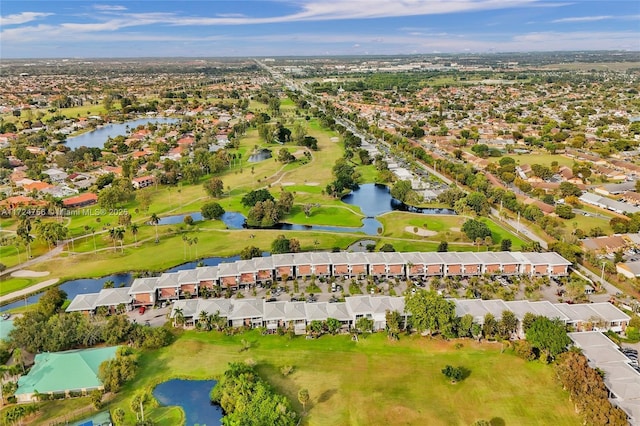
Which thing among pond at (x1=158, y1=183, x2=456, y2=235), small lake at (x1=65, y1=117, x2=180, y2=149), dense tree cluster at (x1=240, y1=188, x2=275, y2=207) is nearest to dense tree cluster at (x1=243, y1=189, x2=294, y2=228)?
pond at (x1=158, y1=183, x2=456, y2=235)

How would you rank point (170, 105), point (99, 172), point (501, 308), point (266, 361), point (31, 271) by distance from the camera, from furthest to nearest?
point (170, 105)
point (99, 172)
point (31, 271)
point (501, 308)
point (266, 361)

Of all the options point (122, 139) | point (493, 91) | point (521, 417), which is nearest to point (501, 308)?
point (521, 417)

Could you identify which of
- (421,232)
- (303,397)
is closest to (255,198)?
(421,232)

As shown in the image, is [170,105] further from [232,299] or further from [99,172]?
[232,299]

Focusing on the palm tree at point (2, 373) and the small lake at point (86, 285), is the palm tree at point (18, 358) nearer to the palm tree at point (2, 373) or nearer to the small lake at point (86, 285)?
the palm tree at point (2, 373)

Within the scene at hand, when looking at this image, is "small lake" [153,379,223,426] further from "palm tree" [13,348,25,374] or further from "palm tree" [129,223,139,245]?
"palm tree" [129,223,139,245]

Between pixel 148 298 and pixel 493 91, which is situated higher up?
pixel 493 91

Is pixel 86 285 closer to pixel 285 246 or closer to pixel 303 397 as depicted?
pixel 285 246
